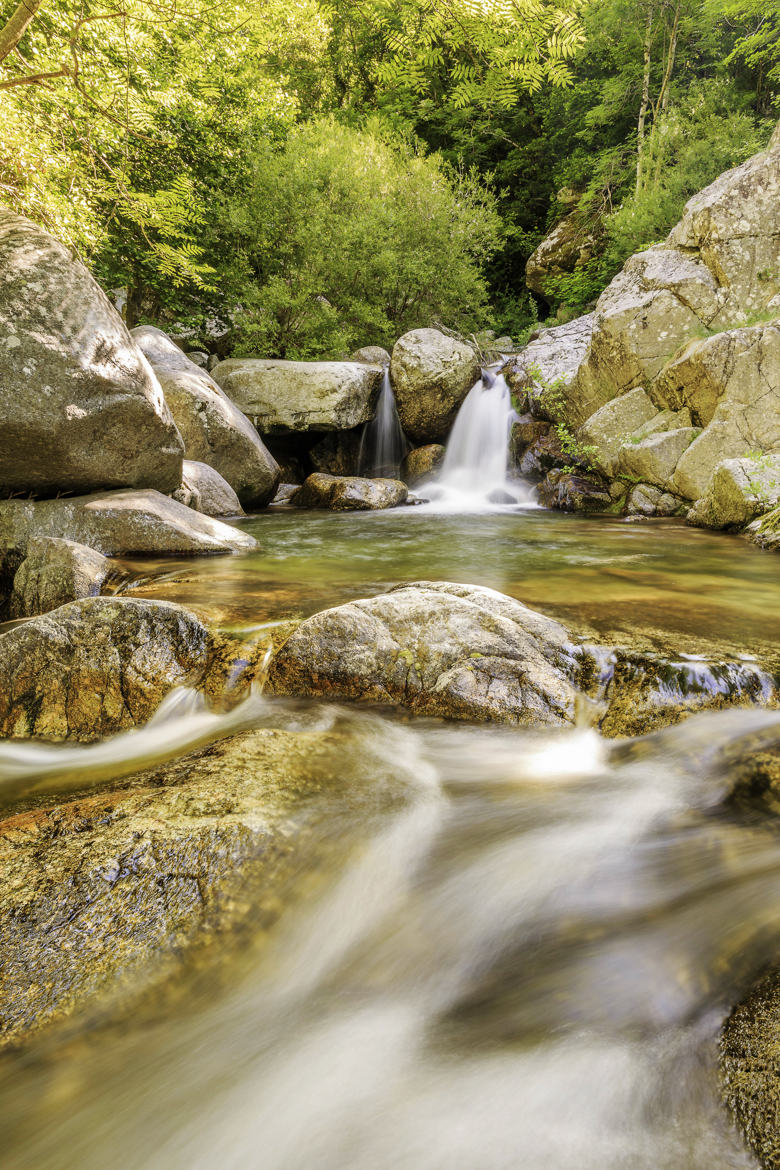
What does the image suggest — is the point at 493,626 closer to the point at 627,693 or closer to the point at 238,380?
the point at 627,693

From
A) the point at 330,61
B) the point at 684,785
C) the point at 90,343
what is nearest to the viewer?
the point at 684,785

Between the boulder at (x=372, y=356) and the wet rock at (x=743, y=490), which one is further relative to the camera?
the boulder at (x=372, y=356)

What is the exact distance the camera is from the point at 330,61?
19.3 meters

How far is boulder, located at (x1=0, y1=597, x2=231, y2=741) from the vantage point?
314 cm

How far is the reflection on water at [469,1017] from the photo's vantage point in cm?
137

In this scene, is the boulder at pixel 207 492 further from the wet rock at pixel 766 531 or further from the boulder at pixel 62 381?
the wet rock at pixel 766 531

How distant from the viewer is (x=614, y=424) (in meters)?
10.4

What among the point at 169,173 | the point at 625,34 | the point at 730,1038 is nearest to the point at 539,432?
the point at 169,173

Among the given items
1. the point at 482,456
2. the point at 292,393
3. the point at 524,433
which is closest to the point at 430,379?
the point at 482,456

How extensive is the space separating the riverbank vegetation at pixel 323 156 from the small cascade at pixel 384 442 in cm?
205

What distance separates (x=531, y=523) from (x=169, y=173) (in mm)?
10393

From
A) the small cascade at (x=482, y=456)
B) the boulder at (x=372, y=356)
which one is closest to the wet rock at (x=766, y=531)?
the small cascade at (x=482, y=456)

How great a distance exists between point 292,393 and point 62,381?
20.3ft

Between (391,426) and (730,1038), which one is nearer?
(730,1038)
